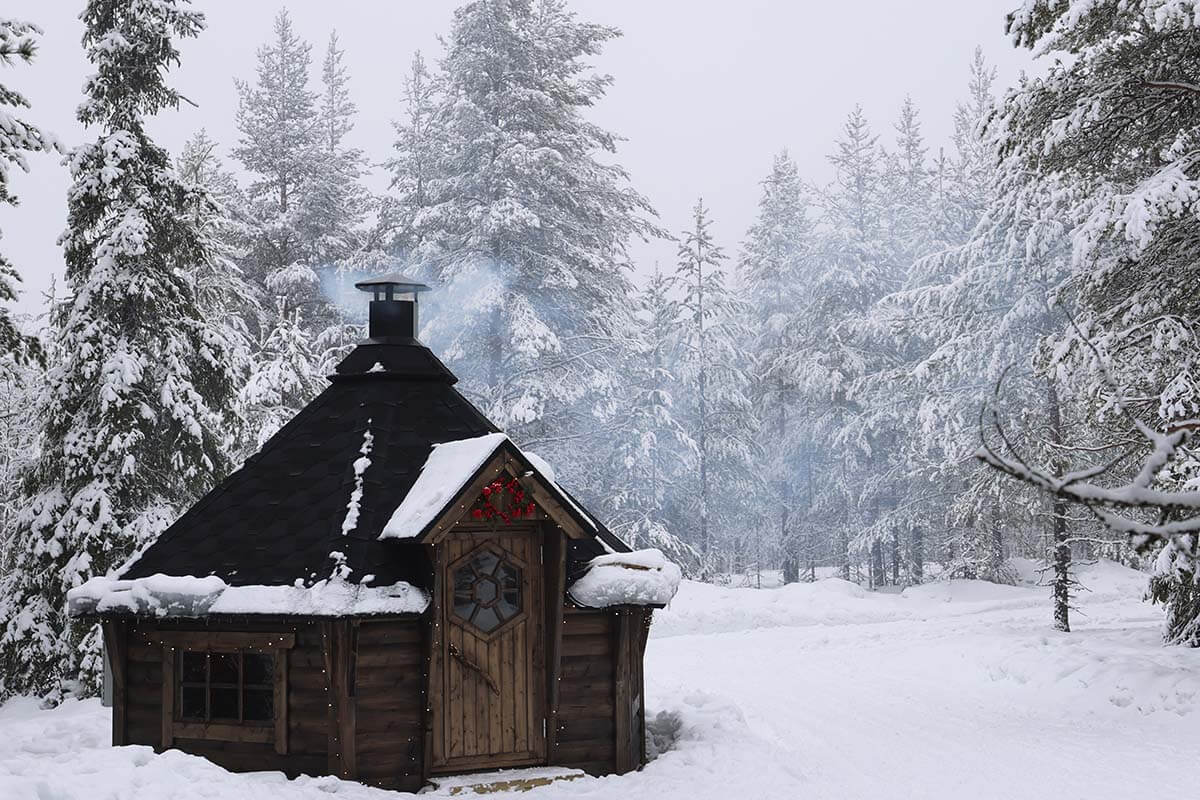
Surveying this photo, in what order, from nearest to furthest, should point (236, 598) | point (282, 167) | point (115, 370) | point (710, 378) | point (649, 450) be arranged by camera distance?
point (236, 598)
point (115, 370)
point (649, 450)
point (282, 167)
point (710, 378)

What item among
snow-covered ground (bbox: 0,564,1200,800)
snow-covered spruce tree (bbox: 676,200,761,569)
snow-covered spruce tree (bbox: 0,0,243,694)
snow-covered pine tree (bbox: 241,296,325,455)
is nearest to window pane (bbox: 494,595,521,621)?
snow-covered ground (bbox: 0,564,1200,800)

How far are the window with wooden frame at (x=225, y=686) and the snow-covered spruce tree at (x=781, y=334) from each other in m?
28.8

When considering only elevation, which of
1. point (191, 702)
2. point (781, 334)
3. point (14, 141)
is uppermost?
point (781, 334)

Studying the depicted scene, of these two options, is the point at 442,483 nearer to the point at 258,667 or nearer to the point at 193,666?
the point at 258,667

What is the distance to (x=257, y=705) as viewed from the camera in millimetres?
10906

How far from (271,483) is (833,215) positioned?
32.0 meters

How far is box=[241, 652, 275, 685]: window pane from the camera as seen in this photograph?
35.6ft

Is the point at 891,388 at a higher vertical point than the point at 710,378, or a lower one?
lower

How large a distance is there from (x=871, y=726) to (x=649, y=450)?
18.3 metres

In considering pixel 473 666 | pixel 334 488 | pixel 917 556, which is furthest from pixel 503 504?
pixel 917 556

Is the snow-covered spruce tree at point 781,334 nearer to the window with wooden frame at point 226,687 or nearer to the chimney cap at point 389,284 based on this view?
the chimney cap at point 389,284

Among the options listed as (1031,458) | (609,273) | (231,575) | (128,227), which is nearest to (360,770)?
(231,575)

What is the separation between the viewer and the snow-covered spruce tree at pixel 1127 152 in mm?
12852

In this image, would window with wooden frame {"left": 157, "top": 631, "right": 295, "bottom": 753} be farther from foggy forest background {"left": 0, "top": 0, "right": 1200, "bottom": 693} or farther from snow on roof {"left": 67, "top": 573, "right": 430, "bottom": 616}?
foggy forest background {"left": 0, "top": 0, "right": 1200, "bottom": 693}
